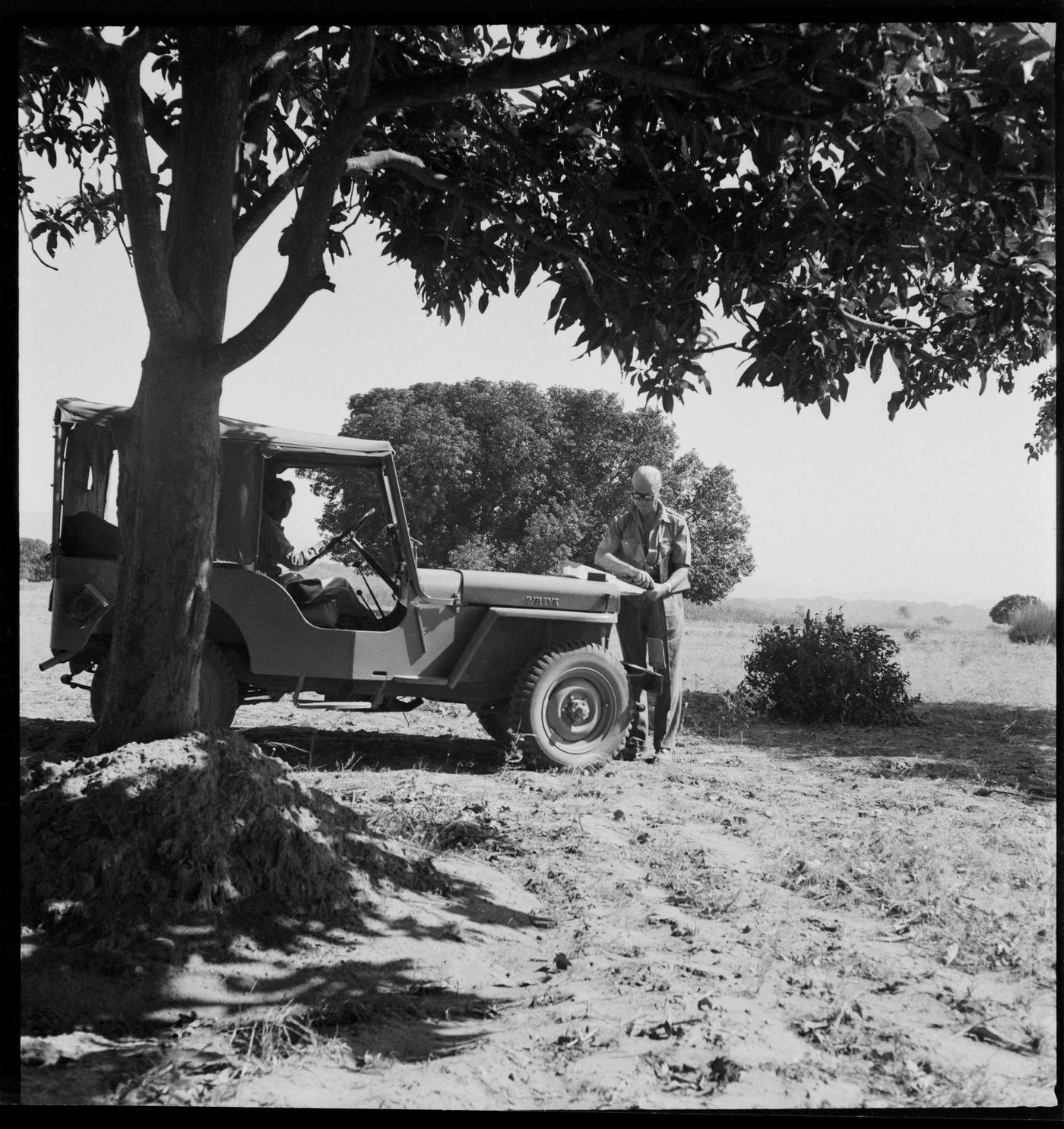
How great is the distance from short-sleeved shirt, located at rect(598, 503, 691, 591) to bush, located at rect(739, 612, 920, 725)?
3.27 metres

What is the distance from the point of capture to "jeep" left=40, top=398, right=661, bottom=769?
19.7ft

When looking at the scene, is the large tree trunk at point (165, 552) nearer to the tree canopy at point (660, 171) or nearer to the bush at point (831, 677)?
the tree canopy at point (660, 171)

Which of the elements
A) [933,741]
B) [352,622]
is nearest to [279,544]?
[352,622]

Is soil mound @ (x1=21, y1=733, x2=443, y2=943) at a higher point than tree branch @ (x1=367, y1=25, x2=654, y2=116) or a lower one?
lower

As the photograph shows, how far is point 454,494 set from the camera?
83.1 ft

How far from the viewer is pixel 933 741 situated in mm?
8852

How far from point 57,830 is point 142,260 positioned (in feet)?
6.77

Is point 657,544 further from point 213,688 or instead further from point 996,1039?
point 996,1039

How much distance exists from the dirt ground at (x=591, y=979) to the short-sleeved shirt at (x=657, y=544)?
181cm

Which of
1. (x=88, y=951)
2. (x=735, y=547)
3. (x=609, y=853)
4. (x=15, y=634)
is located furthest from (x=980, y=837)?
(x=735, y=547)

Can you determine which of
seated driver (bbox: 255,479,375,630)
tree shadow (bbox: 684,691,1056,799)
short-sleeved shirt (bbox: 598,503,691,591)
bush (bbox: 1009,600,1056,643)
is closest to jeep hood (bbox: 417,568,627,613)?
short-sleeved shirt (bbox: 598,503,691,591)

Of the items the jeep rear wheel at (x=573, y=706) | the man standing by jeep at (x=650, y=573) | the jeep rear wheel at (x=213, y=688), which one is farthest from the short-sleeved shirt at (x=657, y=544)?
the jeep rear wheel at (x=213, y=688)

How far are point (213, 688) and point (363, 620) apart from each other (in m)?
1.05

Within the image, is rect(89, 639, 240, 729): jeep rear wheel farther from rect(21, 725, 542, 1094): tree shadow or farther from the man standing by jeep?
the man standing by jeep
